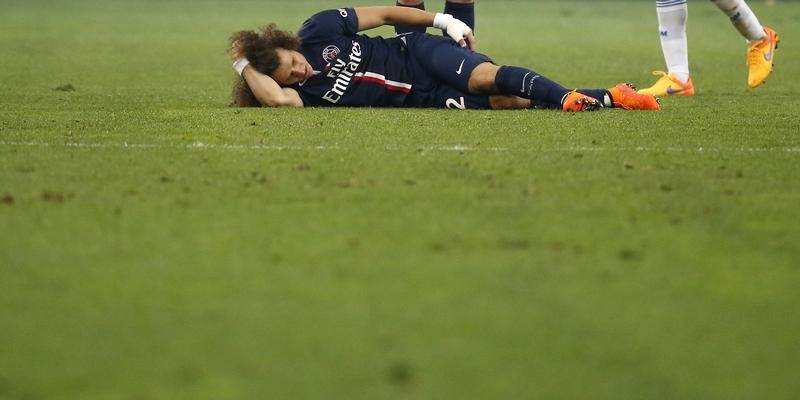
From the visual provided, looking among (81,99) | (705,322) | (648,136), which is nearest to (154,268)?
(705,322)

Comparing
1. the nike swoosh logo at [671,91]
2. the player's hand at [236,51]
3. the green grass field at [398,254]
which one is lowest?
the nike swoosh logo at [671,91]

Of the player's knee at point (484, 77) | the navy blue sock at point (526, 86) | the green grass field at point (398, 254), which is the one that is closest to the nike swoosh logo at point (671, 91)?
the green grass field at point (398, 254)

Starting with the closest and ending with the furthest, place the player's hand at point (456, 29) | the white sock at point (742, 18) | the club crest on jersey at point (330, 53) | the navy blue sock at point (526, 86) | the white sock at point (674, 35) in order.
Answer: the navy blue sock at point (526, 86) < the club crest on jersey at point (330, 53) < the player's hand at point (456, 29) < the white sock at point (742, 18) < the white sock at point (674, 35)

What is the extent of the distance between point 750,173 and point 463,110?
246 cm

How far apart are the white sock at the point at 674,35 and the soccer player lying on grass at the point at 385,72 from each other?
3.56 feet

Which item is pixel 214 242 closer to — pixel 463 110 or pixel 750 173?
pixel 750 173

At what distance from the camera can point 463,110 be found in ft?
22.3

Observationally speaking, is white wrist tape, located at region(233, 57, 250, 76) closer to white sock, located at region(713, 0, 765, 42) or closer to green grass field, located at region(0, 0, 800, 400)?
green grass field, located at region(0, 0, 800, 400)

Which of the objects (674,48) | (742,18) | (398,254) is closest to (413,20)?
(674,48)

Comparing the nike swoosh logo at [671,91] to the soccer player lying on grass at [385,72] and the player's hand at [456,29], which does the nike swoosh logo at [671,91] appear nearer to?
the soccer player lying on grass at [385,72]

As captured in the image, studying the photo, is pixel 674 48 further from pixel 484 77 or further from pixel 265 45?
pixel 265 45

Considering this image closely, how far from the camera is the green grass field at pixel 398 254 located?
2.30 meters

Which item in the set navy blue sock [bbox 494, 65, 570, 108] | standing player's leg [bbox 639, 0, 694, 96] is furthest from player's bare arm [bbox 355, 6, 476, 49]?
standing player's leg [bbox 639, 0, 694, 96]

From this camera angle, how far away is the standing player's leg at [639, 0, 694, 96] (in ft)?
25.5
